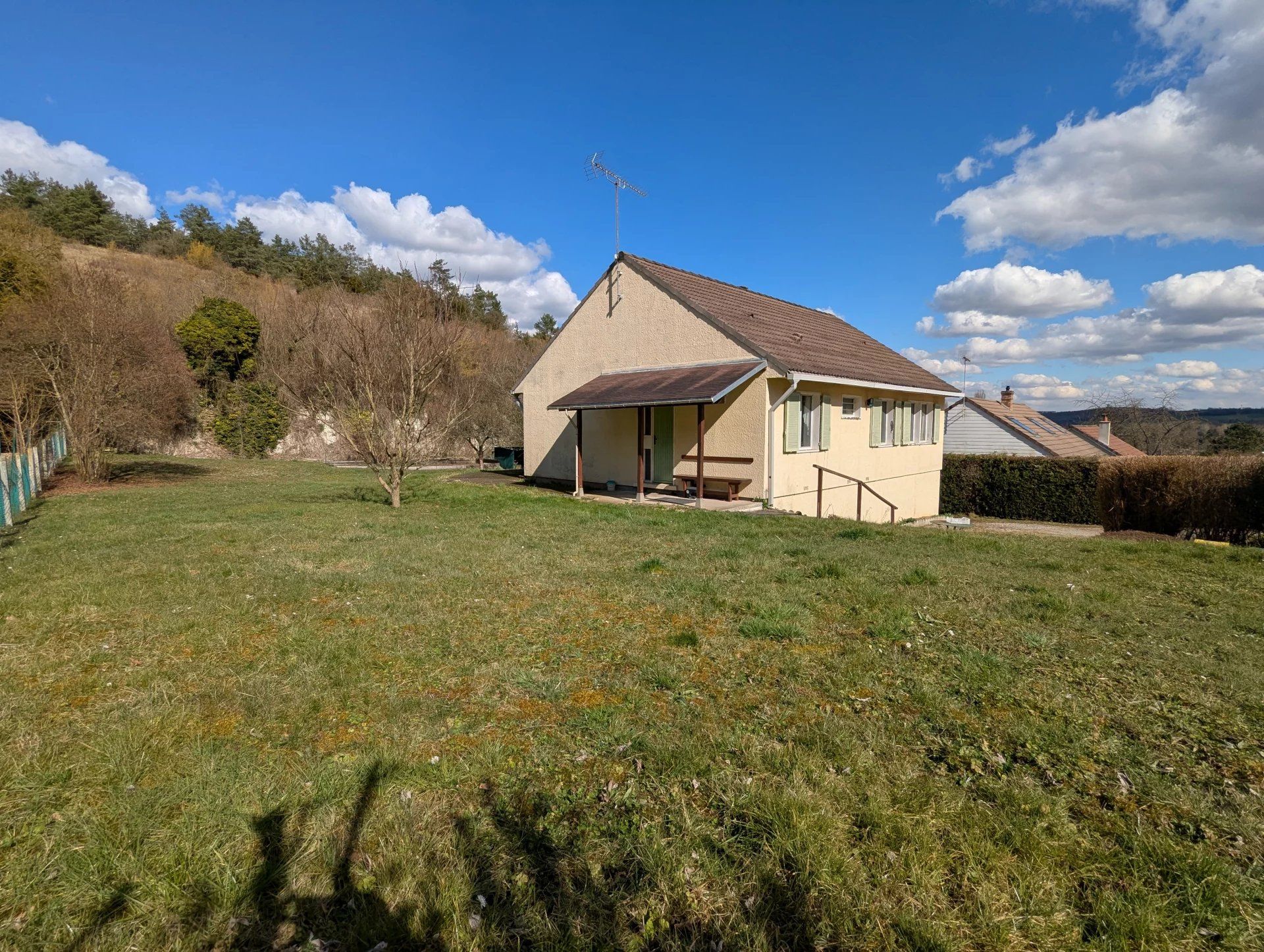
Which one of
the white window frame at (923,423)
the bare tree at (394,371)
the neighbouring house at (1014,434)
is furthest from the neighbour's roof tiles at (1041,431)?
the bare tree at (394,371)

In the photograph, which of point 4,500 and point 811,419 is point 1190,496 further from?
point 4,500

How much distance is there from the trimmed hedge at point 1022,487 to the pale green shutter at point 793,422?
9395mm

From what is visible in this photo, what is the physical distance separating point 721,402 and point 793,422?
165cm

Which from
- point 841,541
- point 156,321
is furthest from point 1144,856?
point 156,321

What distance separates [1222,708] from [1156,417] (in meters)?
48.3

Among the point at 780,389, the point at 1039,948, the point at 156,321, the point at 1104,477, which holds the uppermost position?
the point at 156,321

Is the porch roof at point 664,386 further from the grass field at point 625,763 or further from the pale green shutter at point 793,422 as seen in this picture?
the grass field at point 625,763

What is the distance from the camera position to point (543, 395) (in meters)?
17.9

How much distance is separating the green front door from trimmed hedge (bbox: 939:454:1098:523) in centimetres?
1174

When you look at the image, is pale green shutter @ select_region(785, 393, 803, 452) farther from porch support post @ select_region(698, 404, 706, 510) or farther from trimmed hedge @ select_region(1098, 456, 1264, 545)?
trimmed hedge @ select_region(1098, 456, 1264, 545)

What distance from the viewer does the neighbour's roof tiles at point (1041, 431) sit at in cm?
2567

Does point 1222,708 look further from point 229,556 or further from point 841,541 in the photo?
point 229,556

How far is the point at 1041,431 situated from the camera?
2797 centimetres

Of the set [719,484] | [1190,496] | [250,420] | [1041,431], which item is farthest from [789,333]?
[250,420]
